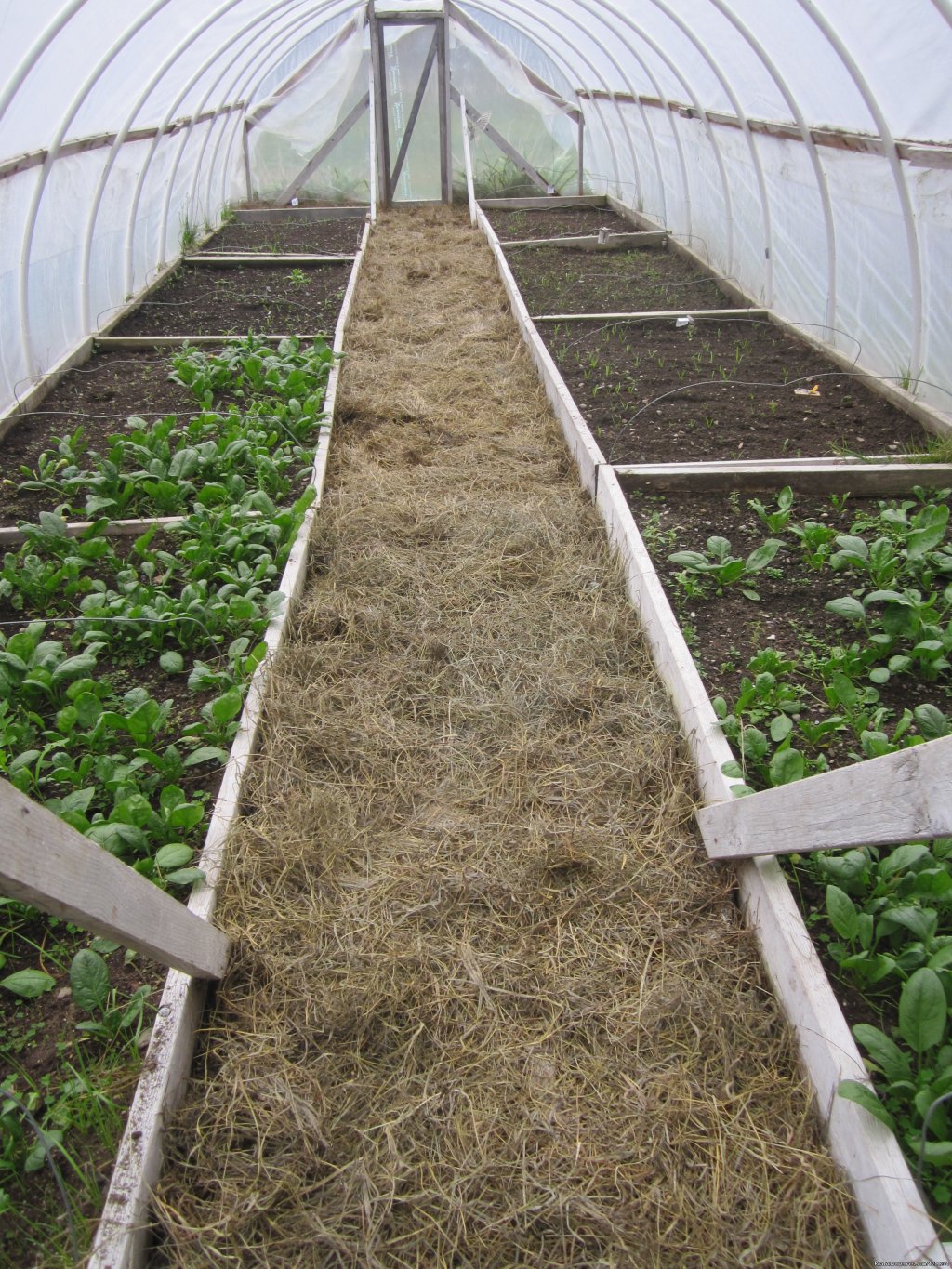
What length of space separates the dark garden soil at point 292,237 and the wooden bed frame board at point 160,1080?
766 centimetres

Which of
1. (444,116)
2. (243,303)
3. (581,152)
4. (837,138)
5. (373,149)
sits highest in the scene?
(444,116)

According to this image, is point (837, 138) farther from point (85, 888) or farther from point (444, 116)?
point (444, 116)

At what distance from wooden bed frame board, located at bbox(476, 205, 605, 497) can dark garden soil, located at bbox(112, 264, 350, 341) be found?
1.37 meters

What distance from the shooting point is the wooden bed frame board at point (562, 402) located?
415 cm

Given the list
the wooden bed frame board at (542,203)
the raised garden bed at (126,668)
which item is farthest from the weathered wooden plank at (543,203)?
the raised garden bed at (126,668)

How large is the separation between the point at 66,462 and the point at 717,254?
19.1ft

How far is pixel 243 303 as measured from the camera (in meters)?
7.16

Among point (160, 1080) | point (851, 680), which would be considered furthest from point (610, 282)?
point (160, 1080)

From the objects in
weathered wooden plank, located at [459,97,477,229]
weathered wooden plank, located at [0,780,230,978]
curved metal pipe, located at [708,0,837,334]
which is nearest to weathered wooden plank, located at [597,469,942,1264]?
Result: weathered wooden plank, located at [0,780,230,978]

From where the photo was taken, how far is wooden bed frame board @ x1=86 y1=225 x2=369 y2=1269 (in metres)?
1.51

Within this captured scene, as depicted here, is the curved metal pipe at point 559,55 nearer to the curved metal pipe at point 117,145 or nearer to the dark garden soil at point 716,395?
the curved metal pipe at point 117,145

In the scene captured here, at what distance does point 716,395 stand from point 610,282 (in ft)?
9.81

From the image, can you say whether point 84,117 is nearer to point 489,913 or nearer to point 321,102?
point 489,913

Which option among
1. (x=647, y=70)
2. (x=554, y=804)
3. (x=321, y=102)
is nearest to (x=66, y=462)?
(x=554, y=804)
